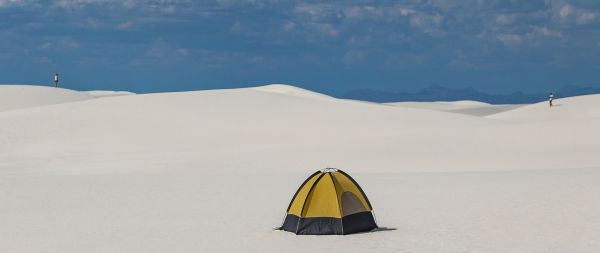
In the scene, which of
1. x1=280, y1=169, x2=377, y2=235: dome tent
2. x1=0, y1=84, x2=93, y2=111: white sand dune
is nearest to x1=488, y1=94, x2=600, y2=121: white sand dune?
x1=0, y1=84, x2=93, y2=111: white sand dune

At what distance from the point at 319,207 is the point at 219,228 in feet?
5.83

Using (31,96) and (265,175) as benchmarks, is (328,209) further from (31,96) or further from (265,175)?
(31,96)

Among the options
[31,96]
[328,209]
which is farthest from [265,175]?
[31,96]

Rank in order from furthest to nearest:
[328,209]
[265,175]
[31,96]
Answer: [31,96] < [265,175] < [328,209]

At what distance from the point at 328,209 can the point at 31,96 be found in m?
55.8

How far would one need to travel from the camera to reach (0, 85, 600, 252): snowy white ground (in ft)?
45.2

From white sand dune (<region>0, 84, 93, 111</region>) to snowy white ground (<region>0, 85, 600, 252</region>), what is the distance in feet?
53.6

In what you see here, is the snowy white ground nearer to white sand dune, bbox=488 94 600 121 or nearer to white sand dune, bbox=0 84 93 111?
white sand dune, bbox=488 94 600 121

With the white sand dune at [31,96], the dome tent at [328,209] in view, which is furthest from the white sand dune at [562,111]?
the dome tent at [328,209]

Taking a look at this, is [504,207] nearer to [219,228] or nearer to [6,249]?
[219,228]

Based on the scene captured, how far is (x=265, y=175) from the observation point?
2555 cm

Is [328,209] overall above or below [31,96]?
below

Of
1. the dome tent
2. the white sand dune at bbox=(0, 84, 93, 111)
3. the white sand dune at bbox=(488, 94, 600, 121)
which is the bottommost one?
the dome tent

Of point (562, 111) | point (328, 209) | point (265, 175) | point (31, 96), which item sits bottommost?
point (328, 209)
